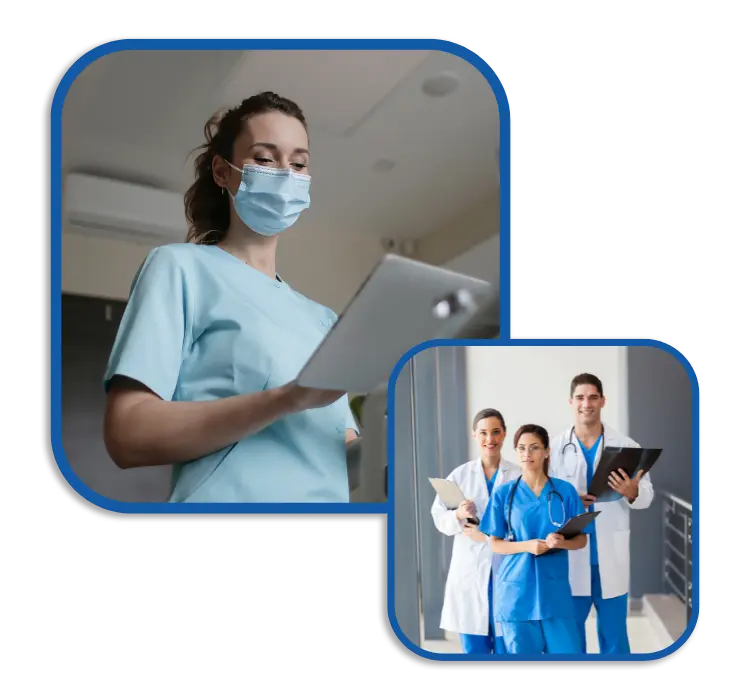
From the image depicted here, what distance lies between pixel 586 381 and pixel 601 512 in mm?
149

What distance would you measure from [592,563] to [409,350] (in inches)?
12.5

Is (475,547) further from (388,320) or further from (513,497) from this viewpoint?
(388,320)

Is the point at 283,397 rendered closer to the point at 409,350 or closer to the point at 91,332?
the point at 409,350

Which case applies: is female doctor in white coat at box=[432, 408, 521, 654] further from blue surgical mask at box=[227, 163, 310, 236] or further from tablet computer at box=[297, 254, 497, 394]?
blue surgical mask at box=[227, 163, 310, 236]

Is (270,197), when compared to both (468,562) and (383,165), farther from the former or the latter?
(468,562)

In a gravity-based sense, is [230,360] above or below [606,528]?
above

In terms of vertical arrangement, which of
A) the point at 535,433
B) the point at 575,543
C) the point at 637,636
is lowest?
the point at 637,636

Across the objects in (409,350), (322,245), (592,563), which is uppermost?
(322,245)

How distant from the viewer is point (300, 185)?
970 millimetres

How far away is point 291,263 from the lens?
3.24ft

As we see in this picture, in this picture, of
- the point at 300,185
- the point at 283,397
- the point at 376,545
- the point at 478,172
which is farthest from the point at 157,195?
the point at 376,545

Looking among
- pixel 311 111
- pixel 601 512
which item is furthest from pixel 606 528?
pixel 311 111

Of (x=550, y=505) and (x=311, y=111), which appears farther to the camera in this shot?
(x=311, y=111)

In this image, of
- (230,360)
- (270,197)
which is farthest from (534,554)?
(270,197)
